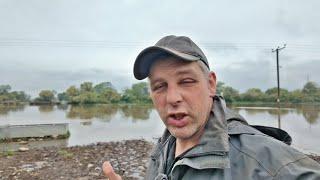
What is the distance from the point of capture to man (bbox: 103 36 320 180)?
4.03ft

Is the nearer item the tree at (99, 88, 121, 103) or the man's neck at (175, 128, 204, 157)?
the man's neck at (175, 128, 204, 157)

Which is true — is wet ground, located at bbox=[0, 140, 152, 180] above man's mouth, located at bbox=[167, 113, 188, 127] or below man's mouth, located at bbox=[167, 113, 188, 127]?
below

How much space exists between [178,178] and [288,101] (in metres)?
78.0

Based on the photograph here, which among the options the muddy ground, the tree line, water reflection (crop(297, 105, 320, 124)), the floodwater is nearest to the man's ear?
the muddy ground

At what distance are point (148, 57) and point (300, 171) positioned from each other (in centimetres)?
89

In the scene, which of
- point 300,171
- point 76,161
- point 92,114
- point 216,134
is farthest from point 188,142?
point 92,114

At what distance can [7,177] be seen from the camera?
788cm

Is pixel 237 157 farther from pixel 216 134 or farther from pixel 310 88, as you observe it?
pixel 310 88

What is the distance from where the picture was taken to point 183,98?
1533mm

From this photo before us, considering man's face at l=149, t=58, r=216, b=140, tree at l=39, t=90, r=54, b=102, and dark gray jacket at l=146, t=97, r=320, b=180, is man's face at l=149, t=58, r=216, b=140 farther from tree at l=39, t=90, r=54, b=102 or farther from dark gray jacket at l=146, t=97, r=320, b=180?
tree at l=39, t=90, r=54, b=102

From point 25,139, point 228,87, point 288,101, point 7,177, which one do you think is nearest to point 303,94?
point 288,101

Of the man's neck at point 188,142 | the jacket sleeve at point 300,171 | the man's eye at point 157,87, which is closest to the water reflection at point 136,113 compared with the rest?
the man's neck at point 188,142

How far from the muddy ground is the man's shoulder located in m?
5.69

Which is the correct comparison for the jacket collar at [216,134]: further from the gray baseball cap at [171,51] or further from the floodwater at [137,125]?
the floodwater at [137,125]
